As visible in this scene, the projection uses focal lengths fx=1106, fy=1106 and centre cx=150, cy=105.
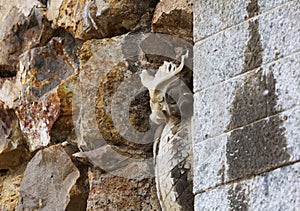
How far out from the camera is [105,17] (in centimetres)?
294

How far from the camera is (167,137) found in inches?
104

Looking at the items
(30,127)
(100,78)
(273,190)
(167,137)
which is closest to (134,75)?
Result: (100,78)

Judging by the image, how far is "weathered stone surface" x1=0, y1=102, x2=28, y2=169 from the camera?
331cm

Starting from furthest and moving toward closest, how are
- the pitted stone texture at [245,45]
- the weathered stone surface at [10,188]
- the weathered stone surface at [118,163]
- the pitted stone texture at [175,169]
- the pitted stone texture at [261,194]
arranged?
1. the weathered stone surface at [10,188]
2. the weathered stone surface at [118,163]
3. the pitted stone texture at [175,169]
4. the pitted stone texture at [245,45]
5. the pitted stone texture at [261,194]

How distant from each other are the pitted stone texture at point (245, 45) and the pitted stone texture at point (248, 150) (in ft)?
0.45

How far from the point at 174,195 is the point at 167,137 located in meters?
0.16

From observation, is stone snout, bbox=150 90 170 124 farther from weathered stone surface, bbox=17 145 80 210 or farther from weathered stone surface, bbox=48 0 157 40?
weathered stone surface, bbox=17 145 80 210

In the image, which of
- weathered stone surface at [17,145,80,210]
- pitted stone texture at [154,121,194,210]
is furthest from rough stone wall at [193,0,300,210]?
weathered stone surface at [17,145,80,210]

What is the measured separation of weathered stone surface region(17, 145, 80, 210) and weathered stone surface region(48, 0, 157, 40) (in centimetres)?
34

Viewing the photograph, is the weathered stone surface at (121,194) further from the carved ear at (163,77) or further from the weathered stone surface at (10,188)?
the weathered stone surface at (10,188)

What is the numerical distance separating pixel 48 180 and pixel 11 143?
0.84ft

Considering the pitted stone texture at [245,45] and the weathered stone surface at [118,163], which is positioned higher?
the pitted stone texture at [245,45]

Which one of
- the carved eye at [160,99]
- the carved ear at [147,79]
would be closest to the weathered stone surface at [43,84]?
the carved ear at [147,79]

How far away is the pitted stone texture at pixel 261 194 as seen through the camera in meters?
2.11
